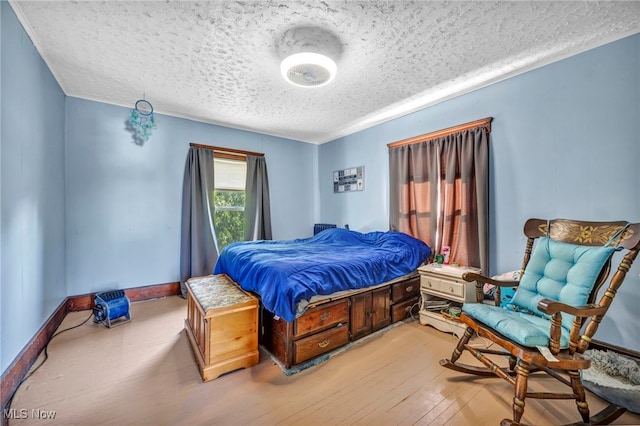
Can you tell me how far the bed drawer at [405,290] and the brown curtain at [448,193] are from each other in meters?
0.52

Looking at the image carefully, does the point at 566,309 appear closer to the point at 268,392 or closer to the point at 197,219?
the point at 268,392

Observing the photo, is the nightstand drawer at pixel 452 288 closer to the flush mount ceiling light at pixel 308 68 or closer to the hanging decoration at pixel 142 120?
the flush mount ceiling light at pixel 308 68

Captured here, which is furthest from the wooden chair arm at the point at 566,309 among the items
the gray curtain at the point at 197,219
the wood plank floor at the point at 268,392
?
the gray curtain at the point at 197,219

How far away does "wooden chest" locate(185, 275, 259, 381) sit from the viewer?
1.88 meters

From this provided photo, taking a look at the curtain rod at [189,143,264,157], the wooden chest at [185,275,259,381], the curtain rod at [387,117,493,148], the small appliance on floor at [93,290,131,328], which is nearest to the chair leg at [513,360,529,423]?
the wooden chest at [185,275,259,381]

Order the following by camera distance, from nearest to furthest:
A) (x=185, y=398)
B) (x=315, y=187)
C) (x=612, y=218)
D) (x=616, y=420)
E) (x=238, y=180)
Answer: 1. (x=616, y=420)
2. (x=185, y=398)
3. (x=612, y=218)
4. (x=238, y=180)
5. (x=315, y=187)

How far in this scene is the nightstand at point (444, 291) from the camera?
2.47 m

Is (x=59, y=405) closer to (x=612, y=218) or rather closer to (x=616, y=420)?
(x=616, y=420)

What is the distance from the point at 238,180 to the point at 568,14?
13.6 feet

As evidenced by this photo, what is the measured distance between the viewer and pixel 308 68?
2186mm

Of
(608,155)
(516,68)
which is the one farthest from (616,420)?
(516,68)

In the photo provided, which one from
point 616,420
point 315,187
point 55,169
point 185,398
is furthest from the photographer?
point 315,187

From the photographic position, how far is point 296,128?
443 cm

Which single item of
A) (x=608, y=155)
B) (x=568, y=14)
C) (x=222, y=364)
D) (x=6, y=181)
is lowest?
(x=222, y=364)
